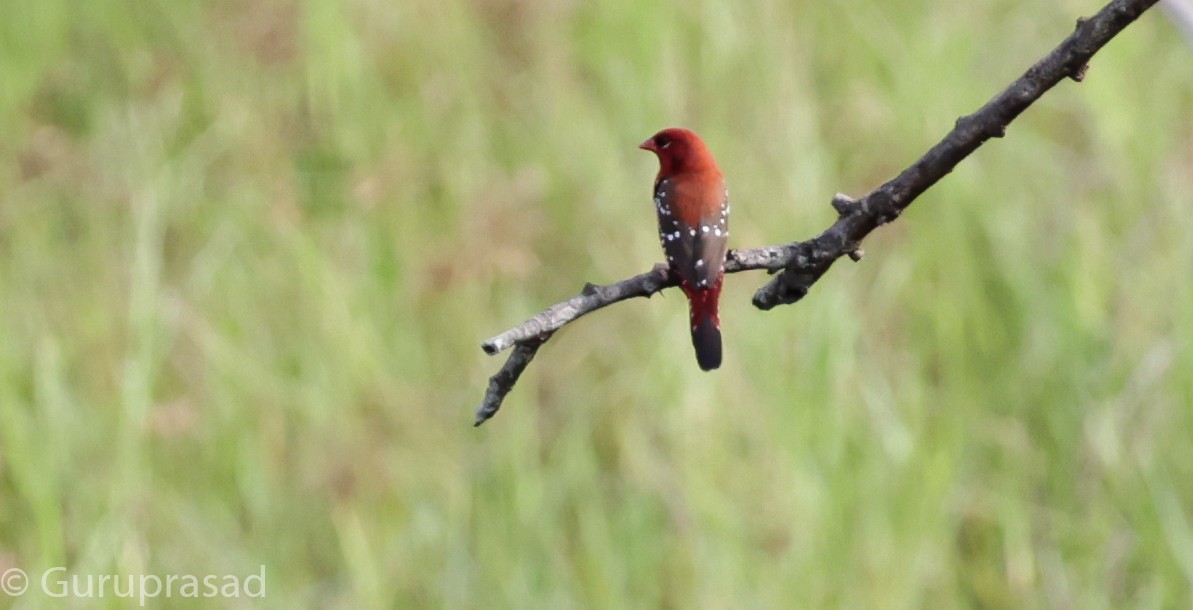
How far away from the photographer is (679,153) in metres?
2.25

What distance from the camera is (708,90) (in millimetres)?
4797

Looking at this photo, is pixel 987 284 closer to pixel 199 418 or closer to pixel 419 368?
pixel 419 368

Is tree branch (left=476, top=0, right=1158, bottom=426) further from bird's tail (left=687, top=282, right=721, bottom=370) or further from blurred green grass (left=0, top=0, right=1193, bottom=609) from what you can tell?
blurred green grass (left=0, top=0, right=1193, bottom=609)

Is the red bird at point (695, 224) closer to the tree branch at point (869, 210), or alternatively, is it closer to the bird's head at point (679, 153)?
the bird's head at point (679, 153)

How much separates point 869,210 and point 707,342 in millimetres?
608

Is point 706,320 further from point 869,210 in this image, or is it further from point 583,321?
point 583,321

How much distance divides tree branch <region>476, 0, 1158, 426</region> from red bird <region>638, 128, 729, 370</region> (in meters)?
0.27

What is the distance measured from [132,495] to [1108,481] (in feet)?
8.17

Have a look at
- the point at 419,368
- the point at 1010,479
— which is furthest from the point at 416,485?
the point at 1010,479

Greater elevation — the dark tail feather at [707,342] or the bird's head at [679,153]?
the bird's head at [679,153]

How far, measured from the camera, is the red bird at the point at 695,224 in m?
1.75

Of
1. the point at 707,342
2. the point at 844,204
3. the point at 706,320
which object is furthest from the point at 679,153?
the point at 844,204

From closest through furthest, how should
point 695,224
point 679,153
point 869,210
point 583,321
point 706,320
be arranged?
1. point 869,210
2. point 706,320
3. point 695,224
4. point 679,153
5. point 583,321

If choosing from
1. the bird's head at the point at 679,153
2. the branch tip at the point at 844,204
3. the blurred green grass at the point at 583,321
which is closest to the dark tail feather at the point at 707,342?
the branch tip at the point at 844,204
